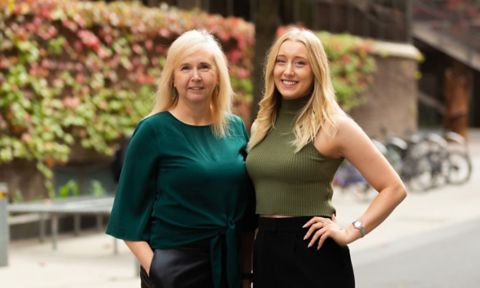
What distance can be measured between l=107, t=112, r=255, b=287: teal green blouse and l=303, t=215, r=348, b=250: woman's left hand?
28cm

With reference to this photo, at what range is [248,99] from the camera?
17.8 meters

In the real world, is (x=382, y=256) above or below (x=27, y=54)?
below

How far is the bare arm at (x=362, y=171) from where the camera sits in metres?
4.06

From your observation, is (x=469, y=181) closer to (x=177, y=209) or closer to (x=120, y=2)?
(x=120, y=2)

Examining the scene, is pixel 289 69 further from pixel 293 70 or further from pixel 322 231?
pixel 322 231

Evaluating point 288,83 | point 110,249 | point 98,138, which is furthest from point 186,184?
point 98,138

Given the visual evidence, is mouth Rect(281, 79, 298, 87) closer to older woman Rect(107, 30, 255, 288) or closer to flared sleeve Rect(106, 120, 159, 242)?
older woman Rect(107, 30, 255, 288)

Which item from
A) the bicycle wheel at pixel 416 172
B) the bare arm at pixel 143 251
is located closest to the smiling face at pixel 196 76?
the bare arm at pixel 143 251

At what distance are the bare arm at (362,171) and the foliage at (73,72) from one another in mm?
8289

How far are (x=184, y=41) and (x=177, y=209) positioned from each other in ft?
2.11

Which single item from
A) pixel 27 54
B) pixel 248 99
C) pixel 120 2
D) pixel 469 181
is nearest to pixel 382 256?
pixel 27 54

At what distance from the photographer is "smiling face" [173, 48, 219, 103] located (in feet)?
13.2

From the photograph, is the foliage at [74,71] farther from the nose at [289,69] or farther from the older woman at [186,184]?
the nose at [289,69]

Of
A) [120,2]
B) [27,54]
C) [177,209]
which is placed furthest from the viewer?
[120,2]
